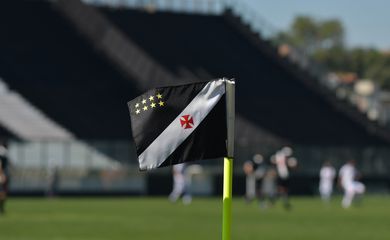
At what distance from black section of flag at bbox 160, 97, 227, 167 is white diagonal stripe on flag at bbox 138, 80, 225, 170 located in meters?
0.05

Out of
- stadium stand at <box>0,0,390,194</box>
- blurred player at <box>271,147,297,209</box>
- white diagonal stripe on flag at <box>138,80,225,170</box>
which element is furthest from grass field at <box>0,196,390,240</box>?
stadium stand at <box>0,0,390,194</box>

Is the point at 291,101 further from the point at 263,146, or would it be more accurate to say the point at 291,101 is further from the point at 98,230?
the point at 98,230

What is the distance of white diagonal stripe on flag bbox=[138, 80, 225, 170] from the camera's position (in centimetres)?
1092

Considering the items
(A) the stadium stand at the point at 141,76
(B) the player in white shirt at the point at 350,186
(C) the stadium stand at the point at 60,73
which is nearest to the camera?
(B) the player in white shirt at the point at 350,186

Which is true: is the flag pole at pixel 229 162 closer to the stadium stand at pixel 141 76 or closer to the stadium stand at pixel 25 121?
the stadium stand at pixel 141 76

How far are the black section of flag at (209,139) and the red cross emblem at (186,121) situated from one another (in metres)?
0.07

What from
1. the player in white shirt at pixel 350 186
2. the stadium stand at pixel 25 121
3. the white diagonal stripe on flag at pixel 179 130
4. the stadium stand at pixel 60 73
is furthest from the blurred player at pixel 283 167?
the white diagonal stripe on flag at pixel 179 130

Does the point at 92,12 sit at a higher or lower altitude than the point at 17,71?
higher

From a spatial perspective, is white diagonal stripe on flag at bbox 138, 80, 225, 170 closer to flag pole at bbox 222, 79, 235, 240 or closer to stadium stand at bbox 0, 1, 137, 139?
flag pole at bbox 222, 79, 235, 240

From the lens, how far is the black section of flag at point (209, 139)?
11.0 meters

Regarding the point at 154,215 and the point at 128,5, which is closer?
the point at 154,215

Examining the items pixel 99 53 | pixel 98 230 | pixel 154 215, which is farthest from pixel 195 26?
pixel 98 230

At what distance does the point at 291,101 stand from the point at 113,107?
11785mm

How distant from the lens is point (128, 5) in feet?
256
